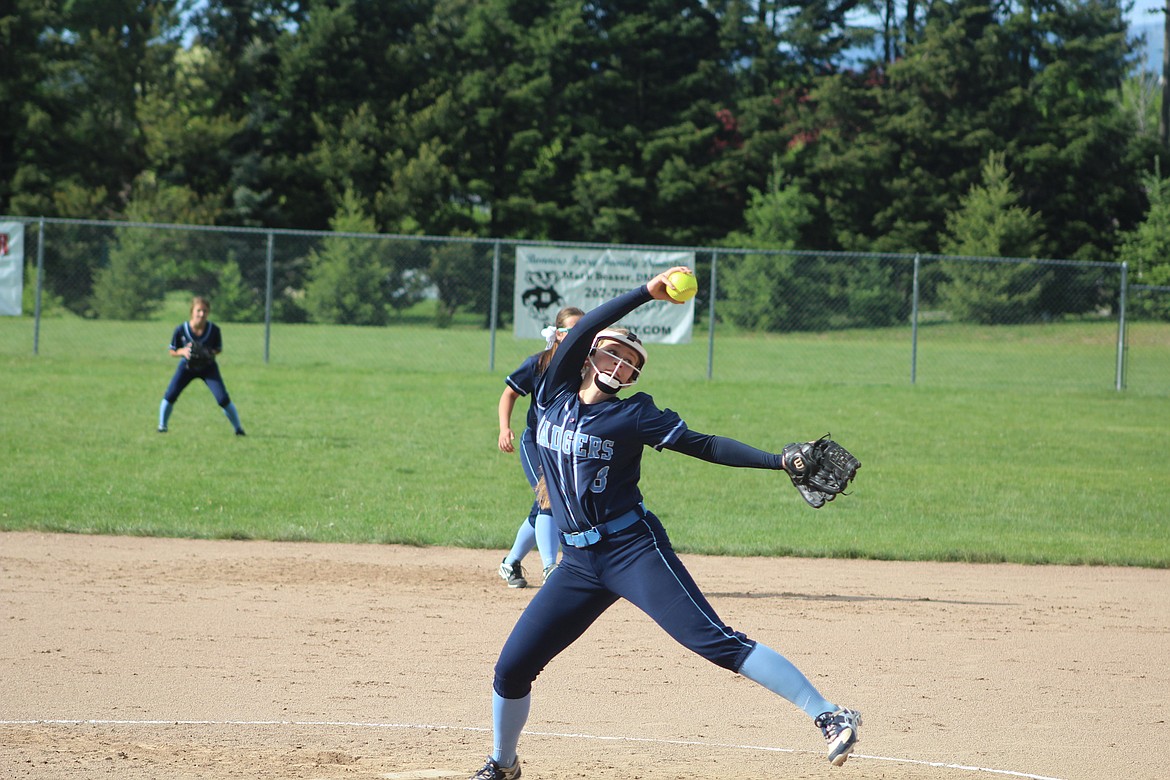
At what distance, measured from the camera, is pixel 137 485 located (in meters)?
12.8

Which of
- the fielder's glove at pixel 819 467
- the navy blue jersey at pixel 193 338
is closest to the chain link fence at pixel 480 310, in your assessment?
the navy blue jersey at pixel 193 338

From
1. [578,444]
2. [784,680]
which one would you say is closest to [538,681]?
[784,680]

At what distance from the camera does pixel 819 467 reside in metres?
4.68

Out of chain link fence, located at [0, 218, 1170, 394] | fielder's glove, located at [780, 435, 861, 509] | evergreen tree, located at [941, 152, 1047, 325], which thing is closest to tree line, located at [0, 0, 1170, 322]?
evergreen tree, located at [941, 152, 1047, 325]

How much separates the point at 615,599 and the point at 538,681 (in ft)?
7.04

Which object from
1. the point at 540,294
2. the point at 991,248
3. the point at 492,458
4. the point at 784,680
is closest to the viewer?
the point at 784,680

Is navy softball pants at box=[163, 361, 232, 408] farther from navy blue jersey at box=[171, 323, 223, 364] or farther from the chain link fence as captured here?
the chain link fence

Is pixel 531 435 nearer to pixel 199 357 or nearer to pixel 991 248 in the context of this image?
pixel 199 357

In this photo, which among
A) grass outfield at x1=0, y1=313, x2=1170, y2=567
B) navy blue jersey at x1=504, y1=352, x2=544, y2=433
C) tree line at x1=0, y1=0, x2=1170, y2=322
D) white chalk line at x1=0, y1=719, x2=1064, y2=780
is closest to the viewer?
white chalk line at x1=0, y1=719, x2=1064, y2=780

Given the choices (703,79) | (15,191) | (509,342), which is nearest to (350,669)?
(509,342)

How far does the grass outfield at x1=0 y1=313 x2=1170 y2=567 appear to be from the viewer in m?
11.4

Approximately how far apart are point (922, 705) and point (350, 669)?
9.91 feet

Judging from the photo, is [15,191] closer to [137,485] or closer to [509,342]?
[509,342]

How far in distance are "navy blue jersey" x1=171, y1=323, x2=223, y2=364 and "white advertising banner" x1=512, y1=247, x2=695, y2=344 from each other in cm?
721
